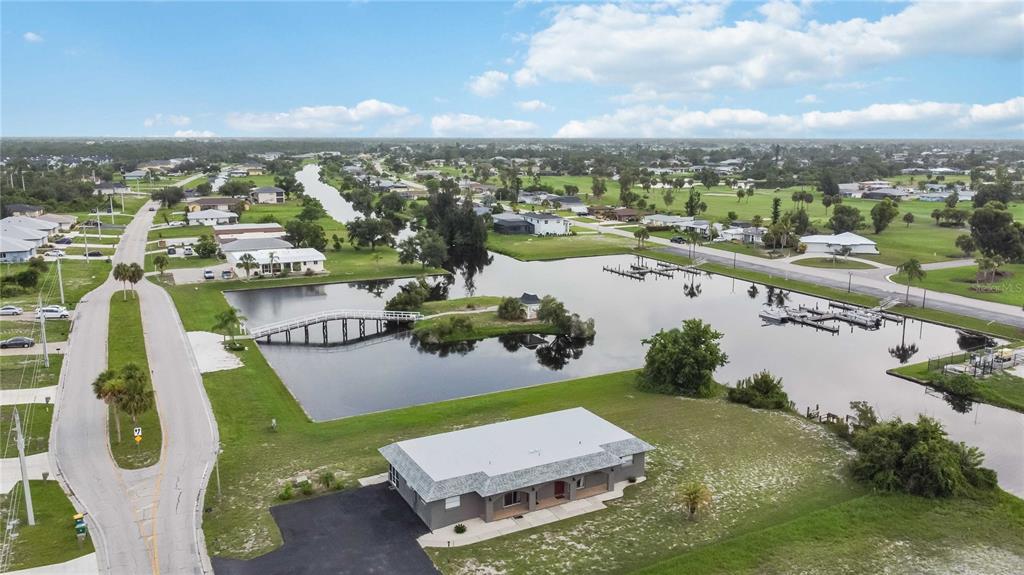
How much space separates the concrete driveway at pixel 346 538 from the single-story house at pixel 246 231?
68.7 metres

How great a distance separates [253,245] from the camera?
81.1m

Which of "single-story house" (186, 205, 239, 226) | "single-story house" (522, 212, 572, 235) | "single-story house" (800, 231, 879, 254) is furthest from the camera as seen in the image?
"single-story house" (186, 205, 239, 226)

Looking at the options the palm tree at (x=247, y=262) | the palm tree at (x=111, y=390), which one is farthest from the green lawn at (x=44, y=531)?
the palm tree at (x=247, y=262)

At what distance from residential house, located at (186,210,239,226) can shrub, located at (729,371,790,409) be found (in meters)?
90.3

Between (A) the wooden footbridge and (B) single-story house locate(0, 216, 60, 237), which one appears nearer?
(A) the wooden footbridge

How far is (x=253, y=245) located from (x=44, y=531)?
5833cm

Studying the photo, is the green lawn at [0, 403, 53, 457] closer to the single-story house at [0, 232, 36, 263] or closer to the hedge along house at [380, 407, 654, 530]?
the hedge along house at [380, 407, 654, 530]

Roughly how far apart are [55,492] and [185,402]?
9991 mm

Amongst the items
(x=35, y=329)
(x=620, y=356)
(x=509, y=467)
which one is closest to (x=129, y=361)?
(x=35, y=329)

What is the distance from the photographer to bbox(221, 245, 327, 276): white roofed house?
75.5 metres


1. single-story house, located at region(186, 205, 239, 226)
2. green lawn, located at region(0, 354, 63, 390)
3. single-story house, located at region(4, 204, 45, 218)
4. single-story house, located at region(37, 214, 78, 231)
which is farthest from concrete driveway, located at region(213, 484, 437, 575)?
single-story house, located at region(4, 204, 45, 218)

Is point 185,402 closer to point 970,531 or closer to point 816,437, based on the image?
point 816,437

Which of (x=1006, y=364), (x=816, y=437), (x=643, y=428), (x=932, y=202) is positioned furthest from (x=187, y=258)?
(x=932, y=202)

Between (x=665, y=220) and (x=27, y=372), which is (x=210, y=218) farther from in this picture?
(x=27, y=372)
